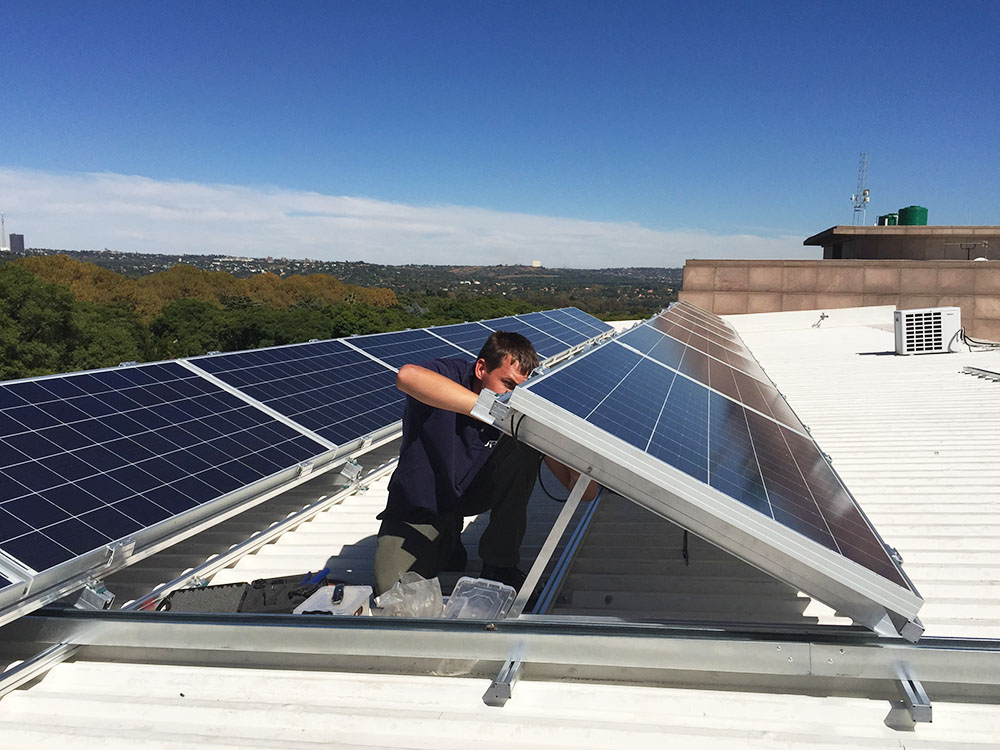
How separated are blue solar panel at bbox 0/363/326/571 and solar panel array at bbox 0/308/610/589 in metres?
0.01

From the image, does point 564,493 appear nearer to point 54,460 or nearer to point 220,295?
point 54,460

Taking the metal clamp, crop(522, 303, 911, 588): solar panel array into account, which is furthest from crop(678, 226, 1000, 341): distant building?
the metal clamp

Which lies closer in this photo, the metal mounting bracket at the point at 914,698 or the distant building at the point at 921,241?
the metal mounting bracket at the point at 914,698

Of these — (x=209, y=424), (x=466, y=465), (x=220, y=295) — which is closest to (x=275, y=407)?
(x=209, y=424)

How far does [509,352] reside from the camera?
4305 millimetres

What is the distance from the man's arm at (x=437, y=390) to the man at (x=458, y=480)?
425mm

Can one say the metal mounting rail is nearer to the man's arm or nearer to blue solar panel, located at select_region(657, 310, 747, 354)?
the man's arm

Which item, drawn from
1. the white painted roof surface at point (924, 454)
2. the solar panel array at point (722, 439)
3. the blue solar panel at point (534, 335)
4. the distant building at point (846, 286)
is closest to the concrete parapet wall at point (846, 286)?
the distant building at point (846, 286)

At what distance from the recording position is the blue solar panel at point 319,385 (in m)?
7.50

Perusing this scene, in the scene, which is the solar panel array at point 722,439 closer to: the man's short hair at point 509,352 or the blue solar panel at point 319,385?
the man's short hair at point 509,352

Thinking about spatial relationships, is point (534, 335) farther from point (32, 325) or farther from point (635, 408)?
point (32, 325)

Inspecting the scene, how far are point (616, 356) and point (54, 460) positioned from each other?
375 centimetres

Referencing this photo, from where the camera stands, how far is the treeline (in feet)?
166

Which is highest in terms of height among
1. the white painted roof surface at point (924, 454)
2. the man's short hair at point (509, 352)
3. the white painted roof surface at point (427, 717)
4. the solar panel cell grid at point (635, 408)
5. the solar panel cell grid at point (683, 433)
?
the man's short hair at point (509, 352)
